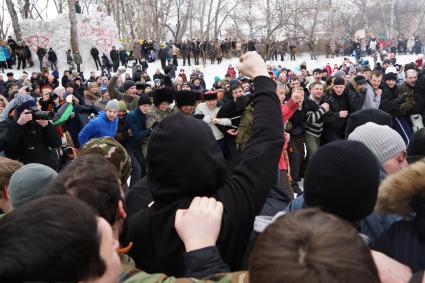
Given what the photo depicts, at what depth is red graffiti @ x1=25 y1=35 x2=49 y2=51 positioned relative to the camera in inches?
966

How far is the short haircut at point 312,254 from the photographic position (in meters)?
0.87

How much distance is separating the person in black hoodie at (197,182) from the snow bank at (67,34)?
25110 mm

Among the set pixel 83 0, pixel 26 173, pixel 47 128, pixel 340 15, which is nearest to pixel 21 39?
pixel 83 0

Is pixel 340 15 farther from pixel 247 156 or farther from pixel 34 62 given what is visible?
pixel 247 156

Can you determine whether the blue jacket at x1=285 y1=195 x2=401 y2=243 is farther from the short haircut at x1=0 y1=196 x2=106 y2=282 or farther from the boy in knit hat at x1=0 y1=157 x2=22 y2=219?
the boy in knit hat at x1=0 y1=157 x2=22 y2=219

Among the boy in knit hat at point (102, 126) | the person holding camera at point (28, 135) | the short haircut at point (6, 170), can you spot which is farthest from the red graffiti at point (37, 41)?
the short haircut at point (6, 170)

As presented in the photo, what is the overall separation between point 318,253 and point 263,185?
701mm

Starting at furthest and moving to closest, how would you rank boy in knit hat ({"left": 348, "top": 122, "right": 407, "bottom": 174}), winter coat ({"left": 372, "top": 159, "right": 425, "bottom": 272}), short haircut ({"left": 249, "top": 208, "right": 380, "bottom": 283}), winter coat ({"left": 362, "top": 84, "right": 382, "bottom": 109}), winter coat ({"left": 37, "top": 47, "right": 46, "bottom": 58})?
winter coat ({"left": 37, "top": 47, "right": 46, "bottom": 58})
winter coat ({"left": 362, "top": 84, "right": 382, "bottom": 109})
boy in knit hat ({"left": 348, "top": 122, "right": 407, "bottom": 174})
winter coat ({"left": 372, "top": 159, "right": 425, "bottom": 272})
short haircut ({"left": 249, "top": 208, "right": 380, "bottom": 283})

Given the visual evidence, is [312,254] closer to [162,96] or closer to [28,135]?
[28,135]

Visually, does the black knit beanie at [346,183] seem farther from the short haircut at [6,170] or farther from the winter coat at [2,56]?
the winter coat at [2,56]

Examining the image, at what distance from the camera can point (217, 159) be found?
1.54m

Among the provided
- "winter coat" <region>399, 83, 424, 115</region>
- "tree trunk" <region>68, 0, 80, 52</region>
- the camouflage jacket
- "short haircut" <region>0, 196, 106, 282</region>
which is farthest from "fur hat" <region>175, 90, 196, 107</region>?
"tree trunk" <region>68, 0, 80, 52</region>

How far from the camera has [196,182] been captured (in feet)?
4.93

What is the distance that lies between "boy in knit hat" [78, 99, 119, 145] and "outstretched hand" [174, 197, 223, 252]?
169 inches
